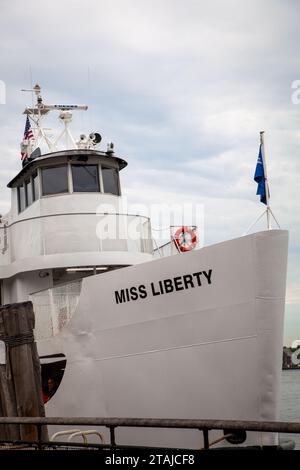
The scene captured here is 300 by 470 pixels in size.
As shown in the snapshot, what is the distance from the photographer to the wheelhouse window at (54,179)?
1305 centimetres

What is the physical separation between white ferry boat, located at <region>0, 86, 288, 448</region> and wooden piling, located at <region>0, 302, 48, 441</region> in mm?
1788

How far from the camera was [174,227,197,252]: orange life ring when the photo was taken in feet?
41.3

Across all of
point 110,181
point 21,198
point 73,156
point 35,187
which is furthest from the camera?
point 21,198

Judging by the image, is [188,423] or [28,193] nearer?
[188,423]

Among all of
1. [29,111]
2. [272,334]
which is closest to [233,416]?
[272,334]

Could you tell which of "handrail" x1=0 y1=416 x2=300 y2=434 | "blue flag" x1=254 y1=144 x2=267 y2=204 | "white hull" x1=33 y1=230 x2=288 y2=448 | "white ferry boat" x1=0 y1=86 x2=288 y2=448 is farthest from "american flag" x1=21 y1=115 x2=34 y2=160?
"handrail" x1=0 y1=416 x2=300 y2=434

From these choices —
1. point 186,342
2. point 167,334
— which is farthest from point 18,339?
point 186,342

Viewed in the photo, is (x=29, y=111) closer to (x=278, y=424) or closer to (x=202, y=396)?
(x=202, y=396)

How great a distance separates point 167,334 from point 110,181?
524 cm

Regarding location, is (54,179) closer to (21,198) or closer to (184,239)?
(21,198)

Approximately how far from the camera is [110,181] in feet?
44.4

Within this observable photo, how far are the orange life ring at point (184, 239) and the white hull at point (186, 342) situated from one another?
9.89 feet

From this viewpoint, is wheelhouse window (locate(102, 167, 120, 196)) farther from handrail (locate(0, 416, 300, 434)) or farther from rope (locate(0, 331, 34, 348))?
handrail (locate(0, 416, 300, 434))
